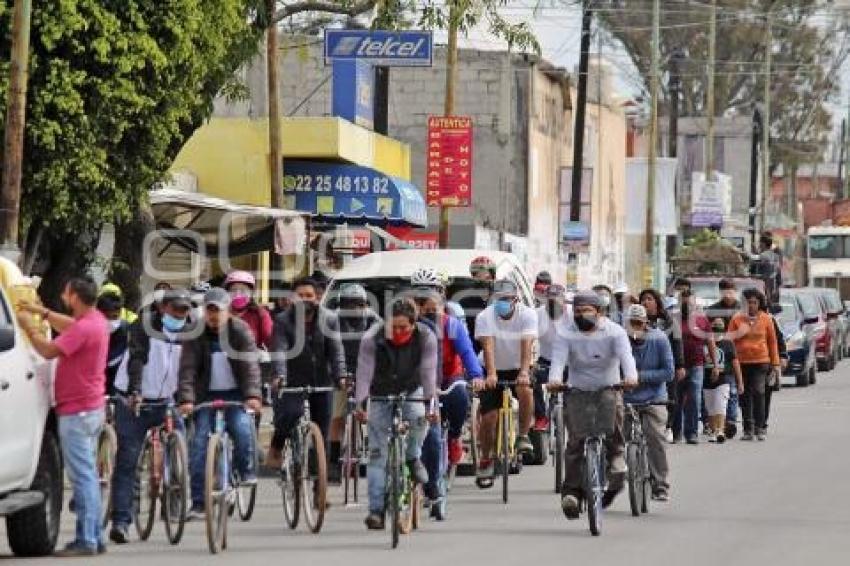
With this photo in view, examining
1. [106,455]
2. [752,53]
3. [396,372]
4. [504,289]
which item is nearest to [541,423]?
[504,289]

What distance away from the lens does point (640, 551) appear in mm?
17719

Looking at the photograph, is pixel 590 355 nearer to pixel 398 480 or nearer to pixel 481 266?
pixel 398 480

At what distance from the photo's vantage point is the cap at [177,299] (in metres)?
18.5

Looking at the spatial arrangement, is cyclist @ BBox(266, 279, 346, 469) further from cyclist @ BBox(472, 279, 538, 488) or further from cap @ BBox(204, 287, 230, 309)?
cap @ BBox(204, 287, 230, 309)

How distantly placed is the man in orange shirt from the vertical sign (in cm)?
1518

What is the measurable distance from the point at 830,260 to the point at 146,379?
213 feet

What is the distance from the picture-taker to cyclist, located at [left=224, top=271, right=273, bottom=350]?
21.0m

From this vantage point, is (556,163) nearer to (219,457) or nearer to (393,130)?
(393,130)

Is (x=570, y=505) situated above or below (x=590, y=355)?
below

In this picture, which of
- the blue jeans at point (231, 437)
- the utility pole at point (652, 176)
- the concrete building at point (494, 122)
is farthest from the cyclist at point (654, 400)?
the utility pole at point (652, 176)

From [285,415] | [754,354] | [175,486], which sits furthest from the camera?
[754,354]

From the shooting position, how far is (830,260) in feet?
268

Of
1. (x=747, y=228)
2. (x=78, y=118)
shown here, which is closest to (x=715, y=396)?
(x=78, y=118)

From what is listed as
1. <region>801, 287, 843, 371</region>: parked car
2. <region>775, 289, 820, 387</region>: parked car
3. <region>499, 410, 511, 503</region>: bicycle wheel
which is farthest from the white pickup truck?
<region>801, 287, 843, 371</region>: parked car
